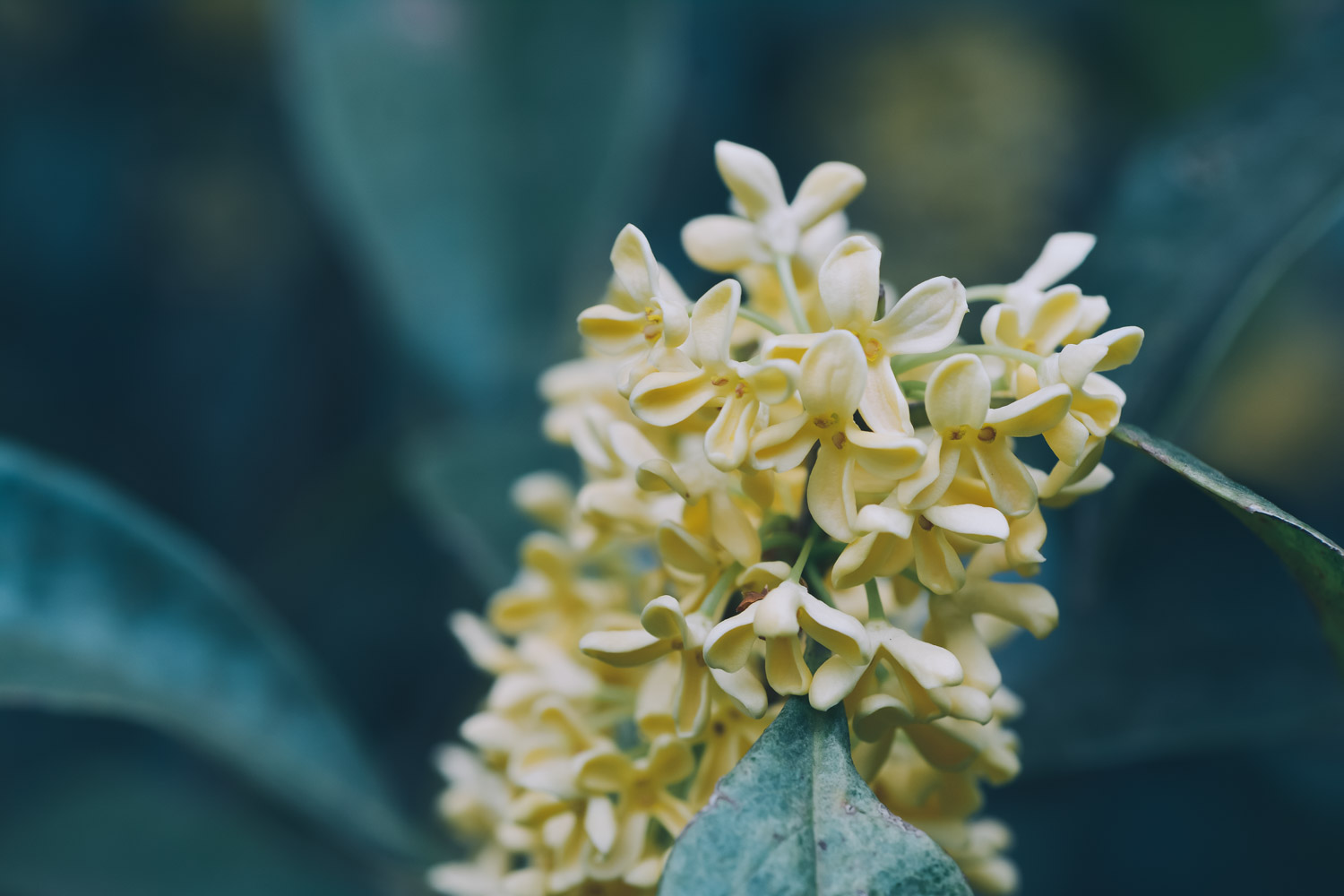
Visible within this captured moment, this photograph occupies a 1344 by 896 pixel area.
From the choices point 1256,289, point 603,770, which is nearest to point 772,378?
point 603,770

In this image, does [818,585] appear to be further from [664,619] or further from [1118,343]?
[1118,343]

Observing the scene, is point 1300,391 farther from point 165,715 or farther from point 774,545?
point 165,715

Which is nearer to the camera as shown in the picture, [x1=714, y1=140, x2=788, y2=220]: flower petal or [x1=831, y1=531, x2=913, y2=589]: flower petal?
[x1=831, y1=531, x2=913, y2=589]: flower petal

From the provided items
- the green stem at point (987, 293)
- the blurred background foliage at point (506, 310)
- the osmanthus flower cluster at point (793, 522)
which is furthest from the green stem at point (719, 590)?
the blurred background foliage at point (506, 310)

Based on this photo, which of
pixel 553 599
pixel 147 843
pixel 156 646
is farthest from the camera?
pixel 147 843

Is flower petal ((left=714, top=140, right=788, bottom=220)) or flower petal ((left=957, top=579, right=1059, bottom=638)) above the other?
flower petal ((left=714, top=140, right=788, bottom=220))

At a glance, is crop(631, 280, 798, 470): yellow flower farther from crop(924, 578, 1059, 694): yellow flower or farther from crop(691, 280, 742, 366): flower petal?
crop(924, 578, 1059, 694): yellow flower

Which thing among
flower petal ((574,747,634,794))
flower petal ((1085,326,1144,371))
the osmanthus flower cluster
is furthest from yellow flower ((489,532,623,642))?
flower petal ((1085,326,1144,371))

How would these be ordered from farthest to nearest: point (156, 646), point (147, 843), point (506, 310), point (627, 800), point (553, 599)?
point (506, 310)
point (147, 843)
point (156, 646)
point (553, 599)
point (627, 800)
